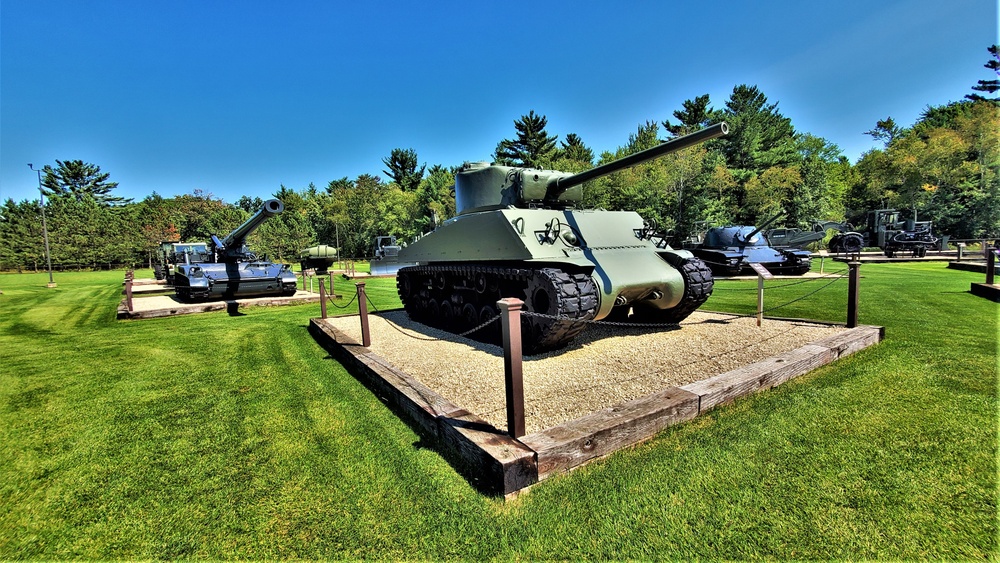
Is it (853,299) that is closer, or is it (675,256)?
(853,299)

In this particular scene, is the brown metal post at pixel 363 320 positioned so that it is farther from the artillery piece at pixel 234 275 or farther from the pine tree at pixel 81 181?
the pine tree at pixel 81 181

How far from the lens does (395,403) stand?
4637 millimetres

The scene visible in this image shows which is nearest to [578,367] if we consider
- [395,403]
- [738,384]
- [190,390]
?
[738,384]

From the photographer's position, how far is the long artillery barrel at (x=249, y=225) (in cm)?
997

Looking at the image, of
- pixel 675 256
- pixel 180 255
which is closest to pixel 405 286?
pixel 675 256

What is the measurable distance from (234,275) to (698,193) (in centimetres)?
3070

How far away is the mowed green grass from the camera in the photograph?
2.48 m

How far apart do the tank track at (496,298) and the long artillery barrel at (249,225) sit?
3.04m

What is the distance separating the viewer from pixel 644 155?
236 inches

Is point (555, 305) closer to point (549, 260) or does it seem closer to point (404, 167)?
point (549, 260)

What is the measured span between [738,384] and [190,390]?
586 cm

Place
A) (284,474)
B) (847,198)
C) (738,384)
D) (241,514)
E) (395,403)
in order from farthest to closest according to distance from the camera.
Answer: (847,198)
(395,403)
(738,384)
(284,474)
(241,514)

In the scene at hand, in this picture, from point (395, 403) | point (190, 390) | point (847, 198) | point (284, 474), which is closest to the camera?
point (284, 474)

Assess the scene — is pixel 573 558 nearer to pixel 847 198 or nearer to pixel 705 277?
pixel 705 277
